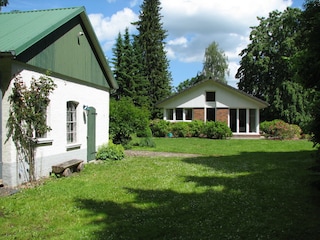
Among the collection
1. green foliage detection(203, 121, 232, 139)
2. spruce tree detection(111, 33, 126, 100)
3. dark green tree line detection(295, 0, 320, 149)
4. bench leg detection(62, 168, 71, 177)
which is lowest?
bench leg detection(62, 168, 71, 177)

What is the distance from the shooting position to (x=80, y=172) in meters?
11.0

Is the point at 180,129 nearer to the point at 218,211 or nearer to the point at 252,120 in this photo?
the point at 252,120

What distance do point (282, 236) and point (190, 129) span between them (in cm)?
2368

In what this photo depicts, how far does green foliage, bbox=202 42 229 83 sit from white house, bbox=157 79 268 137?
2282 cm

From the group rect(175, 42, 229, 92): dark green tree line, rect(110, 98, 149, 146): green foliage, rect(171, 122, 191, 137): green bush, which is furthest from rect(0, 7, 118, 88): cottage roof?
rect(175, 42, 229, 92): dark green tree line

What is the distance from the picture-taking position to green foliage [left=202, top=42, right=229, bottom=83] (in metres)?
54.1

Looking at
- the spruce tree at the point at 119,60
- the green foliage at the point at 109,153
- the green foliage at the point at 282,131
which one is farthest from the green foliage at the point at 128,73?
A: the green foliage at the point at 109,153

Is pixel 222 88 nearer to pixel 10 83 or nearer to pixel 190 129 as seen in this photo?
pixel 190 129

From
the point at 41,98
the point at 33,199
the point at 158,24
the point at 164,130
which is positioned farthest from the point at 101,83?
the point at 158,24

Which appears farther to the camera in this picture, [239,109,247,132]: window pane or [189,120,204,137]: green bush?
[239,109,247,132]: window pane

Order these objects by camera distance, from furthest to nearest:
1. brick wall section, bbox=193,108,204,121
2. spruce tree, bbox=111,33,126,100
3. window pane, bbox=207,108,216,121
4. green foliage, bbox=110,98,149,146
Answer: spruce tree, bbox=111,33,126,100
window pane, bbox=207,108,216,121
brick wall section, bbox=193,108,204,121
green foliage, bbox=110,98,149,146

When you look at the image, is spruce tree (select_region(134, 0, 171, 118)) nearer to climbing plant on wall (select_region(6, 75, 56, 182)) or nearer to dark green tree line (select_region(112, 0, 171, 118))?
dark green tree line (select_region(112, 0, 171, 118))

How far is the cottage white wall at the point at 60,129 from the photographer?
8422mm

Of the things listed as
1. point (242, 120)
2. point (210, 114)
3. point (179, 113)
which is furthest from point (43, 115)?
point (242, 120)
